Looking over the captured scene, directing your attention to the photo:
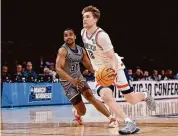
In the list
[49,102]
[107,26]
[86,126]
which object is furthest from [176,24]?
[86,126]

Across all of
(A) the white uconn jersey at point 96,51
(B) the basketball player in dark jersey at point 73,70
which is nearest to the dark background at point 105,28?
(B) the basketball player in dark jersey at point 73,70

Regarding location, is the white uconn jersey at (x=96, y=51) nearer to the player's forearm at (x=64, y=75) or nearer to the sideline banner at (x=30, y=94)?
the player's forearm at (x=64, y=75)

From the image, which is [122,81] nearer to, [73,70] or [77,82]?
[77,82]

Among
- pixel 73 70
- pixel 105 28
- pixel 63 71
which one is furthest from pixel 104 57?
pixel 105 28

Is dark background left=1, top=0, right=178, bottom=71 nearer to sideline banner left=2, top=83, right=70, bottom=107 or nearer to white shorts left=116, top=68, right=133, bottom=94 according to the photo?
sideline banner left=2, top=83, right=70, bottom=107

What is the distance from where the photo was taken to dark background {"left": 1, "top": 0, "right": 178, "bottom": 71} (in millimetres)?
25031

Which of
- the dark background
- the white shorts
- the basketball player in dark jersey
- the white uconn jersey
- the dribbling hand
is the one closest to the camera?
the white uconn jersey

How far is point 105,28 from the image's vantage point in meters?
27.4

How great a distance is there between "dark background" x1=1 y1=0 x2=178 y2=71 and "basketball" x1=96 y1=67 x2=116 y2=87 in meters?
16.1

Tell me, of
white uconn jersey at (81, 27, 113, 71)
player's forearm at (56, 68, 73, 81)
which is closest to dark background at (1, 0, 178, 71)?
player's forearm at (56, 68, 73, 81)

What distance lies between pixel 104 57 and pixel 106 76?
1.22ft

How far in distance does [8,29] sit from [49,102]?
8566mm

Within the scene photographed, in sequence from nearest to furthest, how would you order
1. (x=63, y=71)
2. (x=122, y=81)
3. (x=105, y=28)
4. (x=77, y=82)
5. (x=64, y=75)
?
(x=122, y=81), (x=77, y=82), (x=64, y=75), (x=63, y=71), (x=105, y=28)

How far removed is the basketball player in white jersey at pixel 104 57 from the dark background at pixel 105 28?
15.9 m
